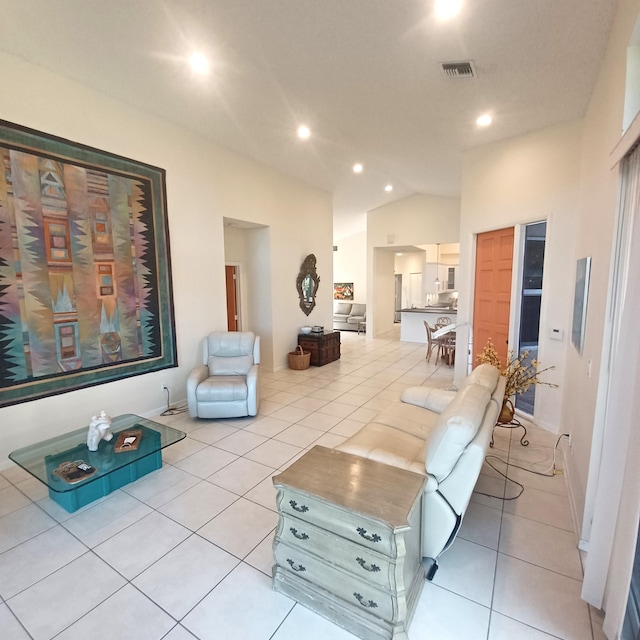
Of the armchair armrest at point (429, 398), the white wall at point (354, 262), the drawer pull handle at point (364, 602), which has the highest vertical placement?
the white wall at point (354, 262)

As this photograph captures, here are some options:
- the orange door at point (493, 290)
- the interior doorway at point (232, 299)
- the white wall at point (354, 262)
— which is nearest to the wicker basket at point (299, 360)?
the interior doorway at point (232, 299)

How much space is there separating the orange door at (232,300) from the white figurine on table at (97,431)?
333cm

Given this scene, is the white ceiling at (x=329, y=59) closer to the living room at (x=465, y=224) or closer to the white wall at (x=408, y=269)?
the living room at (x=465, y=224)

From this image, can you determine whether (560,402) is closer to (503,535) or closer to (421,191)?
(503,535)

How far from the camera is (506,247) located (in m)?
4.12

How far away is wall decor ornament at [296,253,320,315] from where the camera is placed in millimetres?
6422

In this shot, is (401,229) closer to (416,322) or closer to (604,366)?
(416,322)

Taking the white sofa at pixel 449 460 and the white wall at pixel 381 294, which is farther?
the white wall at pixel 381 294

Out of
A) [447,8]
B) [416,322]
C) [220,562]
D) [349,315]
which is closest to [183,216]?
[447,8]

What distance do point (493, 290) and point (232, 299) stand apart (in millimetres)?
4070

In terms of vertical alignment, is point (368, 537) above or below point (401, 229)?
below

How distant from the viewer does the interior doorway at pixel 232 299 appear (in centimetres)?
589

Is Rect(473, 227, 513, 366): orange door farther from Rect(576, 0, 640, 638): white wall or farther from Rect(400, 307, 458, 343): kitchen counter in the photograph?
Rect(400, 307, 458, 343): kitchen counter

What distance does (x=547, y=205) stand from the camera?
355cm
